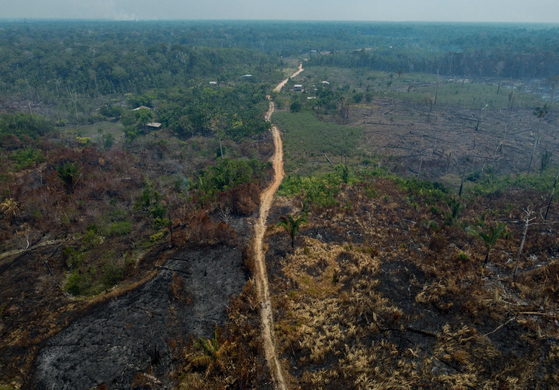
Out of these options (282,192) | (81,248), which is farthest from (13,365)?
(282,192)

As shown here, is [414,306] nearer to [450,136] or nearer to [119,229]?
[119,229]

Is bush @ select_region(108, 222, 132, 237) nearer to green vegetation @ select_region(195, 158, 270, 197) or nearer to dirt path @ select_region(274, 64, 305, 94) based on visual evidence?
green vegetation @ select_region(195, 158, 270, 197)

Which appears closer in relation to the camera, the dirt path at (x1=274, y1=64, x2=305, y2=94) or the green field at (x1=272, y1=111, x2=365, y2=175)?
the green field at (x1=272, y1=111, x2=365, y2=175)

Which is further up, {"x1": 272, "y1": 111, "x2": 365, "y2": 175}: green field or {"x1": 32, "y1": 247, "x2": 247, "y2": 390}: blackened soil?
{"x1": 272, "y1": 111, "x2": 365, "y2": 175}: green field

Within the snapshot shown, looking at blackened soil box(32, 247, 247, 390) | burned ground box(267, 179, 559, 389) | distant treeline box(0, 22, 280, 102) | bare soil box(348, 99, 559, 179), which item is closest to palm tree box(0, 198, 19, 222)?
blackened soil box(32, 247, 247, 390)

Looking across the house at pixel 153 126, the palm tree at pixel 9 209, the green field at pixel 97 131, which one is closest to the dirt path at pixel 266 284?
the palm tree at pixel 9 209

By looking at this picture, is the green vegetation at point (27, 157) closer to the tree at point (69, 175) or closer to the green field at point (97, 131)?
the tree at point (69, 175)
